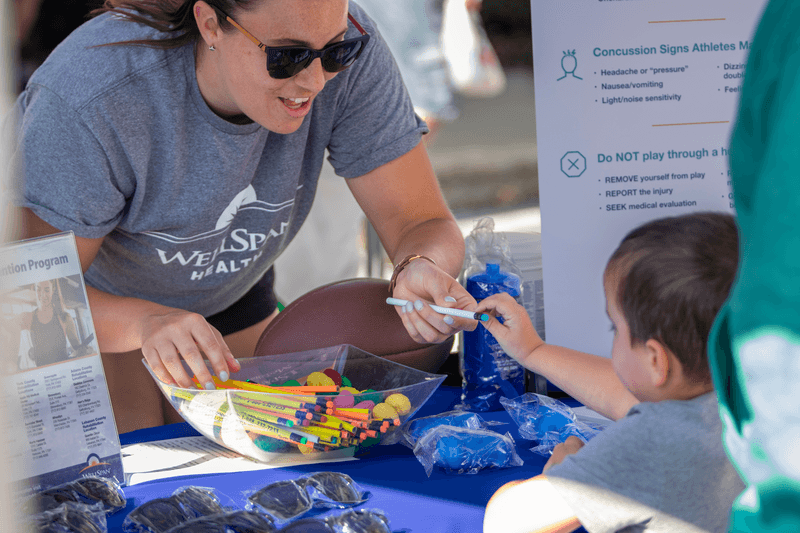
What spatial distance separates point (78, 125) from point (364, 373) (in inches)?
29.4

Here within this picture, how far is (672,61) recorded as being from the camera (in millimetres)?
1626

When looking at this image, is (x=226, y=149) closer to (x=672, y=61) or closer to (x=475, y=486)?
(x=475, y=486)

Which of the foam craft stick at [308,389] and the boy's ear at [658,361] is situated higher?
the boy's ear at [658,361]

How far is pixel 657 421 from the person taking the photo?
85cm

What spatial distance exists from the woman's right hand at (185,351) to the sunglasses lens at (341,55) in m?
0.56

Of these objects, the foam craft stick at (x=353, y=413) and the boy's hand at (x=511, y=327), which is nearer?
the foam craft stick at (x=353, y=413)

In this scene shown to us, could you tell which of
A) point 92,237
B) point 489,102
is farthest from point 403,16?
point 489,102

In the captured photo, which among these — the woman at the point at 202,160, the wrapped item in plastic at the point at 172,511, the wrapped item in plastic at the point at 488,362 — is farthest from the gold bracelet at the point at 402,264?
the wrapped item in plastic at the point at 172,511

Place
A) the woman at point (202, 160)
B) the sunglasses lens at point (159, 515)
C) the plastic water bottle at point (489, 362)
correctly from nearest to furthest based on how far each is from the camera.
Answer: the sunglasses lens at point (159, 515) < the woman at point (202, 160) < the plastic water bottle at point (489, 362)

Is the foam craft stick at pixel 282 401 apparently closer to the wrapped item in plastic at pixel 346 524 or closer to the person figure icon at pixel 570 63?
the wrapped item in plastic at pixel 346 524

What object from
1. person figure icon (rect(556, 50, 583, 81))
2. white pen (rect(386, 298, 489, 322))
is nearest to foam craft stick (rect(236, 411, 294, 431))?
white pen (rect(386, 298, 489, 322))

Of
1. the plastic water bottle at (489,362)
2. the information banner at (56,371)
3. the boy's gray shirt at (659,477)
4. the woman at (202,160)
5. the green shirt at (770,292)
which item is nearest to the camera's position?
the green shirt at (770,292)

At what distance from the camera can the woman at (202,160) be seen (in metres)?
1.27

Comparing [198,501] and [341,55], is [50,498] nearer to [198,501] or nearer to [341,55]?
[198,501]
